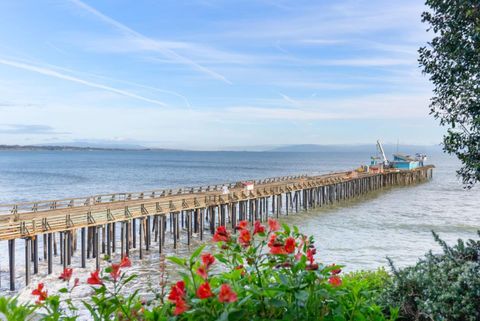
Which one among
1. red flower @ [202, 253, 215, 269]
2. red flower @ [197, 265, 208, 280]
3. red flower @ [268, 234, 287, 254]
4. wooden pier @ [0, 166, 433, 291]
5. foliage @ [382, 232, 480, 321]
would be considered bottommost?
wooden pier @ [0, 166, 433, 291]

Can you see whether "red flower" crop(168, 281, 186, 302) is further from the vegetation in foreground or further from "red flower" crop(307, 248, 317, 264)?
"red flower" crop(307, 248, 317, 264)

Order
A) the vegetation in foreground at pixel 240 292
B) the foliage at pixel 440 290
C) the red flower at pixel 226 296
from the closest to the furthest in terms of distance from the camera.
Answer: the red flower at pixel 226 296 < the vegetation in foreground at pixel 240 292 < the foliage at pixel 440 290

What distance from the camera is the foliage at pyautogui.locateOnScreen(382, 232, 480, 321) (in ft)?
18.3

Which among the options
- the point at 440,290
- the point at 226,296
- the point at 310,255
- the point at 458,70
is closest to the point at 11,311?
the point at 226,296

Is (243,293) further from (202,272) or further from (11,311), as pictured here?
(11,311)

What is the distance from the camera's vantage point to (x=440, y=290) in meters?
5.98

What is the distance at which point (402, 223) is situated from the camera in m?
39.3

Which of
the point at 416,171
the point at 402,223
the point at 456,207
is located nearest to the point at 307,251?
the point at 402,223

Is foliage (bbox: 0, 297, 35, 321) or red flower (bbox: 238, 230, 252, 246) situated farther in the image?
red flower (bbox: 238, 230, 252, 246)

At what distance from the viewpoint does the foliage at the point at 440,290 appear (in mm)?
5570

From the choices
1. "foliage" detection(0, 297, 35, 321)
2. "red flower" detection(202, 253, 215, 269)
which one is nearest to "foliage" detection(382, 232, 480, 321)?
"red flower" detection(202, 253, 215, 269)

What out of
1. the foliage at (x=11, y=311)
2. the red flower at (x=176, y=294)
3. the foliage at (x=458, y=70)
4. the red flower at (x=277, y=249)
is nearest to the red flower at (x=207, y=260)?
the red flower at (x=176, y=294)

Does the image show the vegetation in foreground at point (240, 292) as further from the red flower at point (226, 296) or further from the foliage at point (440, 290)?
the foliage at point (440, 290)

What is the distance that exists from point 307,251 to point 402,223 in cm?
3854
